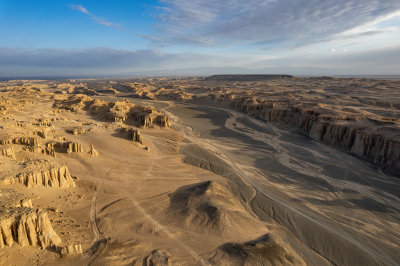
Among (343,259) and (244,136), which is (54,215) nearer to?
(343,259)

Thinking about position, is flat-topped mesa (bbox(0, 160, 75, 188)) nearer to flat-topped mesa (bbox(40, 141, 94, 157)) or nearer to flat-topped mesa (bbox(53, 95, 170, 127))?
flat-topped mesa (bbox(40, 141, 94, 157))

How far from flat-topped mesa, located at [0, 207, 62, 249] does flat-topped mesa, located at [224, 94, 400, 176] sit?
33.3 metres

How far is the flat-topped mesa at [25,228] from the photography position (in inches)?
367

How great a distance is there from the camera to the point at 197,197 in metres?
17.7

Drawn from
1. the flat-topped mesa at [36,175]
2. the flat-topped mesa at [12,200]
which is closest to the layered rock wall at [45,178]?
the flat-topped mesa at [36,175]

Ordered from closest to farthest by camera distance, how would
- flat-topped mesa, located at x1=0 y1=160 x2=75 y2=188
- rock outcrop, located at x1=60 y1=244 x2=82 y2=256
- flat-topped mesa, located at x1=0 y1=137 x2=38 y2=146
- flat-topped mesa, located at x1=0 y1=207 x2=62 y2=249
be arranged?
flat-topped mesa, located at x1=0 y1=207 x2=62 y2=249
rock outcrop, located at x1=60 y1=244 x2=82 y2=256
flat-topped mesa, located at x1=0 y1=160 x2=75 y2=188
flat-topped mesa, located at x1=0 y1=137 x2=38 y2=146

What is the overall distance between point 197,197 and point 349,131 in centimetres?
2829

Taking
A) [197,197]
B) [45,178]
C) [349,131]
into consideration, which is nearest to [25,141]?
[45,178]

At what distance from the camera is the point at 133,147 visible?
94.4ft

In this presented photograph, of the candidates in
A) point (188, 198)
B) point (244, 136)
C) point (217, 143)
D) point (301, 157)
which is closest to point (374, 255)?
point (188, 198)

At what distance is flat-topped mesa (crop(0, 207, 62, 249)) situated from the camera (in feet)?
30.6

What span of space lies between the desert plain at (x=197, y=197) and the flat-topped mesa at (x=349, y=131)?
0.60 feet

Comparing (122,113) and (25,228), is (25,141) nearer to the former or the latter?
(25,228)

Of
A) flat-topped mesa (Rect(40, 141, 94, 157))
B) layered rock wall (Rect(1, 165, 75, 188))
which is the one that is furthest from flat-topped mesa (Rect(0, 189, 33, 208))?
flat-topped mesa (Rect(40, 141, 94, 157))
